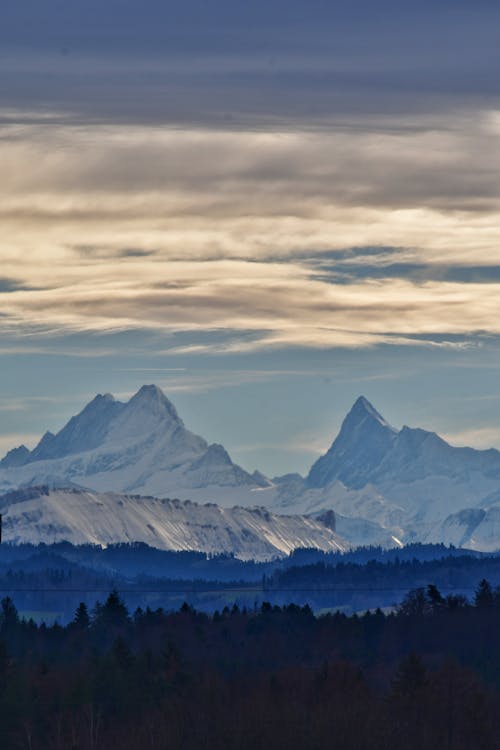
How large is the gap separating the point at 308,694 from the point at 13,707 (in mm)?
35579

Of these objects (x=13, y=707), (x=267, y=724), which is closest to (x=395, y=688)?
(x=267, y=724)

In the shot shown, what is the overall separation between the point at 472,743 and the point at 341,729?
1409 centimetres

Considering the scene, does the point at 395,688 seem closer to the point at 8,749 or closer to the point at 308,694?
the point at 308,694

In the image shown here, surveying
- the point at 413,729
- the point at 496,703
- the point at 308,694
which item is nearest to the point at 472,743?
the point at 413,729

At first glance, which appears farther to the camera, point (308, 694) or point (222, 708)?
point (308, 694)

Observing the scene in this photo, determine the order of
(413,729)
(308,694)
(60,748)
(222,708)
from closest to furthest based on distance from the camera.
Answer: (60,748) < (413,729) < (222,708) < (308,694)

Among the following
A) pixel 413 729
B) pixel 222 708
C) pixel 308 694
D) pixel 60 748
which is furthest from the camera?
pixel 308 694

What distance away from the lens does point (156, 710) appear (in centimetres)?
18375

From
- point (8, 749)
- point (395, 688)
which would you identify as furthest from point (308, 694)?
point (8, 749)

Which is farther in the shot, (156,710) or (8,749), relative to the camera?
(156,710)

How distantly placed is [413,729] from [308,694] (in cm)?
2648

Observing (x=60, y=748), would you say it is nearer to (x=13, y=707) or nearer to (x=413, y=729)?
(x=13, y=707)

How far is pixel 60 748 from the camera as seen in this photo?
6329 inches

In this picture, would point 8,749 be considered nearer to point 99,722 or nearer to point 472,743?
point 99,722
